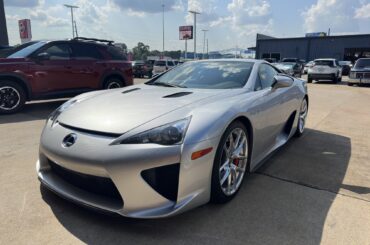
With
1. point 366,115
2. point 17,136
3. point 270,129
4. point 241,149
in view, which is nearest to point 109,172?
point 241,149

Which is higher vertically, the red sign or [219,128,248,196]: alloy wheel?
the red sign

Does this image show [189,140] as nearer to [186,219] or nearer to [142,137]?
[142,137]

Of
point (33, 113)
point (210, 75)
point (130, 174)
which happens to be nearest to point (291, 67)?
point (33, 113)

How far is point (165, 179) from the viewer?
7.77 feet

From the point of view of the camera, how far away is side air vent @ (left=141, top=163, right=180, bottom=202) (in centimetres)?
233

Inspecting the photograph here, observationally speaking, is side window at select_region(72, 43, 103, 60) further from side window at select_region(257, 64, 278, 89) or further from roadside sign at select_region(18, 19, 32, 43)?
roadside sign at select_region(18, 19, 32, 43)

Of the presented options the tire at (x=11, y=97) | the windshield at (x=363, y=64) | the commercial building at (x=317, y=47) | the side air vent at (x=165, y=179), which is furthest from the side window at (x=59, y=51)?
the commercial building at (x=317, y=47)

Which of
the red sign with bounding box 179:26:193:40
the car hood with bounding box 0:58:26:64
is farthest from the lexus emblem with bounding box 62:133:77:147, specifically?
the red sign with bounding box 179:26:193:40

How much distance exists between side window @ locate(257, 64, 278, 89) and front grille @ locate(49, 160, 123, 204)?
225 centimetres

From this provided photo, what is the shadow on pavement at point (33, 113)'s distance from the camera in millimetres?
6504

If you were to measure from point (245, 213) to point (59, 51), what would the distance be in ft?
21.2

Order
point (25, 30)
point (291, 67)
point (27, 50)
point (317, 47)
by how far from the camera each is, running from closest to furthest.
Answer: point (27, 50) → point (25, 30) → point (291, 67) → point (317, 47)

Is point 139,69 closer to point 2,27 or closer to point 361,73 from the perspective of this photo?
point 2,27

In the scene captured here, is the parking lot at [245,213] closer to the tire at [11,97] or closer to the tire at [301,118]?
the tire at [301,118]
